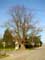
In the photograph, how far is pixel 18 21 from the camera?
50.9 meters

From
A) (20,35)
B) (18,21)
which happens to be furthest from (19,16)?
(20,35)

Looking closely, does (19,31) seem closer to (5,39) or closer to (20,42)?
(20,42)

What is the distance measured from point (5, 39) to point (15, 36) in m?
17.3

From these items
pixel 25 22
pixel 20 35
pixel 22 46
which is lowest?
pixel 22 46

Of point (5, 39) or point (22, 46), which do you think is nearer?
point (22, 46)

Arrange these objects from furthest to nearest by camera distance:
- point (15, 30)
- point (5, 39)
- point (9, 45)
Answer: point (5, 39), point (9, 45), point (15, 30)

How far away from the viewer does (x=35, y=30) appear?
50.5 meters

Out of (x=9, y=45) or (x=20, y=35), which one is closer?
(x=20, y=35)

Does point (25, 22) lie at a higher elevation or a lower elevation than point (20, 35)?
higher

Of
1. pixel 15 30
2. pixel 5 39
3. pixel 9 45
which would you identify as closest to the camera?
pixel 15 30

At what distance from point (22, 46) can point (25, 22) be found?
6.94 m

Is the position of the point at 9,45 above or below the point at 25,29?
below

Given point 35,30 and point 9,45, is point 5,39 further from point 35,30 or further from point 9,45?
point 35,30

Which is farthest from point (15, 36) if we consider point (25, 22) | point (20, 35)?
point (25, 22)
